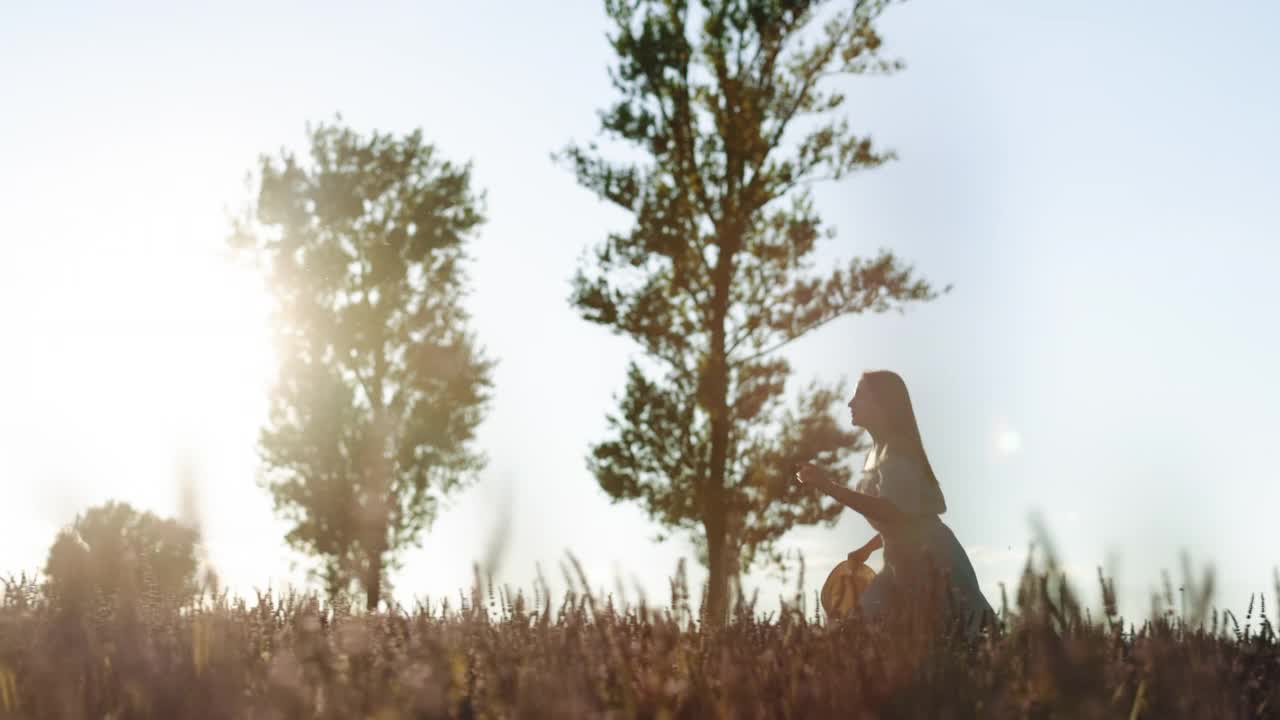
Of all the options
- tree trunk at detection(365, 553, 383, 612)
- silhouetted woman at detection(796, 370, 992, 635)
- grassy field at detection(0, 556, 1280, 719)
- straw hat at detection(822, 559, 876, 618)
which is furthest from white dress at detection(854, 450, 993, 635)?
tree trunk at detection(365, 553, 383, 612)

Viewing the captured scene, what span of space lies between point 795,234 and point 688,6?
465cm

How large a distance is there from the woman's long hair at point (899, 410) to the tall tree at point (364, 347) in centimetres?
1854

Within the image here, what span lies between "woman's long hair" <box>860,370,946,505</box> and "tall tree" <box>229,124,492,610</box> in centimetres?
1854

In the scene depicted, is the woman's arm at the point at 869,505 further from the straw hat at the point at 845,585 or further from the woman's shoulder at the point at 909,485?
the straw hat at the point at 845,585

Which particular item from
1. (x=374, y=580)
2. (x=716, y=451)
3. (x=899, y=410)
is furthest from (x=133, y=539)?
A: (x=899, y=410)

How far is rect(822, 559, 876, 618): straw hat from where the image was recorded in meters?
7.41

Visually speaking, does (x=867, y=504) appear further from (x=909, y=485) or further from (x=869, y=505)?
(x=909, y=485)

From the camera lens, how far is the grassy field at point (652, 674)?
8.24 ft

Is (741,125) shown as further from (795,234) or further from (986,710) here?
(986,710)

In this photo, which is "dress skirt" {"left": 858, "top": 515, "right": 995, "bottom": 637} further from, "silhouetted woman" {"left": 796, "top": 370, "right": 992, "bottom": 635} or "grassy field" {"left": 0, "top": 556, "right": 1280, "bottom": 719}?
"grassy field" {"left": 0, "top": 556, "right": 1280, "bottom": 719}

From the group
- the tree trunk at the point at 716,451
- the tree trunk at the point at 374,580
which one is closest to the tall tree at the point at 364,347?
the tree trunk at the point at 374,580

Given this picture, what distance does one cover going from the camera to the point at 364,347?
24.8 metres

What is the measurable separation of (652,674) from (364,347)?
2305cm

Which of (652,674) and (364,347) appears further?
(364,347)
